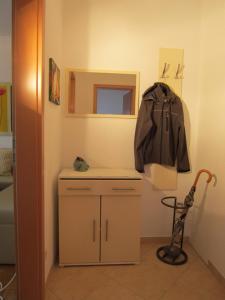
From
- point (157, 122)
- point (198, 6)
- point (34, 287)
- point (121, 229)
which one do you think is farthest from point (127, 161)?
point (198, 6)

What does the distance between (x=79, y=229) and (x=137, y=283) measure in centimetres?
66

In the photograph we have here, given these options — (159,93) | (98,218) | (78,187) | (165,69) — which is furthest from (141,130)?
(98,218)

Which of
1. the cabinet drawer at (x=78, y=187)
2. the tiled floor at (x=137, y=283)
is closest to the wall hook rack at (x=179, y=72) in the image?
the cabinet drawer at (x=78, y=187)

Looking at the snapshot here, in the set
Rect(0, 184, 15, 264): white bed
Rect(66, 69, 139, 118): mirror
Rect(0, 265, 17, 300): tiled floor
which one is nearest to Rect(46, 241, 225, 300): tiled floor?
Rect(0, 265, 17, 300): tiled floor

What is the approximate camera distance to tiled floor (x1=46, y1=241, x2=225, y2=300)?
172 cm

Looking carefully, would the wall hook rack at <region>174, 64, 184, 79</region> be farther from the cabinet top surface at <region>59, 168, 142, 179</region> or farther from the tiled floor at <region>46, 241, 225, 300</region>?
the tiled floor at <region>46, 241, 225, 300</region>

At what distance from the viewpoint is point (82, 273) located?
1.98m

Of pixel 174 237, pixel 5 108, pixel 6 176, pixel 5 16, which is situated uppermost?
pixel 5 16

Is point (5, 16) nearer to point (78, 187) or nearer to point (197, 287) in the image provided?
point (78, 187)

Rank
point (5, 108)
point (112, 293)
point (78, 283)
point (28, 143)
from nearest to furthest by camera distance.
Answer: point (28, 143)
point (112, 293)
point (78, 283)
point (5, 108)

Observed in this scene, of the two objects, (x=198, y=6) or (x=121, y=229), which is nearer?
(x=121, y=229)

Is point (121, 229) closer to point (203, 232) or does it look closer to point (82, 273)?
point (82, 273)

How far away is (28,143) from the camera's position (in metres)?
1.45

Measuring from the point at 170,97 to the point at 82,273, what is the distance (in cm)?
187
